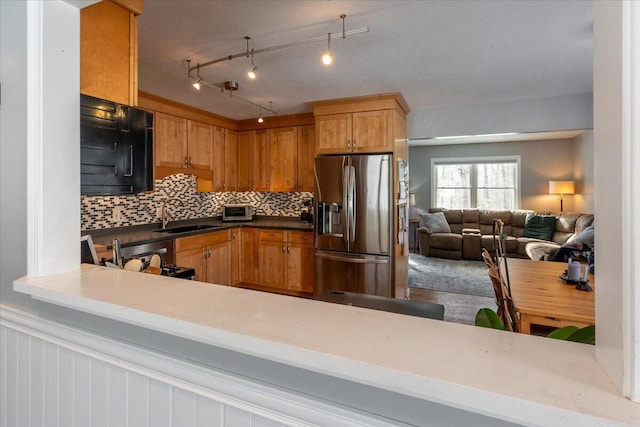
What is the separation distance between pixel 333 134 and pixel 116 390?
135 inches

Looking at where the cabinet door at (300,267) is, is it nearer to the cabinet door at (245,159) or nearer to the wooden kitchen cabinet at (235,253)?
the wooden kitchen cabinet at (235,253)

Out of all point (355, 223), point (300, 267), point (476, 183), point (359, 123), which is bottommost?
point (300, 267)

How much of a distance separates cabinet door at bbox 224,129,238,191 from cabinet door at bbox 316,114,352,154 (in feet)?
5.04

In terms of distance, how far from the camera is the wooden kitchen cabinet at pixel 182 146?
12.4 feet

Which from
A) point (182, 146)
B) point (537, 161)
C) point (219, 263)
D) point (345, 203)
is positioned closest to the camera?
point (345, 203)

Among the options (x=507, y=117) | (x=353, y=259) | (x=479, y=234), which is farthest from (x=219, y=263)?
(x=479, y=234)

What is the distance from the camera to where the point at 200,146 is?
4.36 m

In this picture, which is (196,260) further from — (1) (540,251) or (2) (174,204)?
(1) (540,251)

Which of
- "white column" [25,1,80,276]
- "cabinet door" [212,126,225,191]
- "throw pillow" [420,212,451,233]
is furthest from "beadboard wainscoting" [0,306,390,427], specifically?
"throw pillow" [420,212,451,233]

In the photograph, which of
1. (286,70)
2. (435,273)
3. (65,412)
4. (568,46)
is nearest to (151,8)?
(286,70)

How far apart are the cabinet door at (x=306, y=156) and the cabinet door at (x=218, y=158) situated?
1.11m

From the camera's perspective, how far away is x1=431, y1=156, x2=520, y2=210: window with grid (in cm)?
752

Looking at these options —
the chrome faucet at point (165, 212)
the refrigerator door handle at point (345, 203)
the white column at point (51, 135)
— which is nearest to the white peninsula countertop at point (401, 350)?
the white column at point (51, 135)

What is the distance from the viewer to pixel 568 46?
245cm
